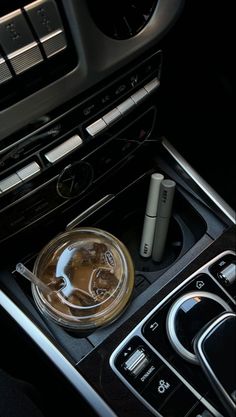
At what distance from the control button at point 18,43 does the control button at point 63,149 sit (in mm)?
106

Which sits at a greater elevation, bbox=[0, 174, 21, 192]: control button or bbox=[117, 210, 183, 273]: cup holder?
bbox=[0, 174, 21, 192]: control button

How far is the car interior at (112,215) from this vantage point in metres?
0.47

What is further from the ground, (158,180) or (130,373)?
(158,180)

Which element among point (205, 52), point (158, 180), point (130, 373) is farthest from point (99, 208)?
point (205, 52)

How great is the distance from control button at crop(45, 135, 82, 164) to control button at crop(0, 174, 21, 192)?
4cm

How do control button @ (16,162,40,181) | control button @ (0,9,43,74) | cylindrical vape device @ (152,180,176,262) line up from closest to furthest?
1. control button @ (0,9,43,74)
2. control button @ (16,162,40,181)
3. cylindrical vape device @ (152,180,176,262)

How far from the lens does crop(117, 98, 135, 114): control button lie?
22.1 inches

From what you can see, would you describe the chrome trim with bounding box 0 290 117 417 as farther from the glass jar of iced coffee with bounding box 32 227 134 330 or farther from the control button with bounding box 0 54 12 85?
the control button with bounding box 0 54 12 85

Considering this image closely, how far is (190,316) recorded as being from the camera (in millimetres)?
597

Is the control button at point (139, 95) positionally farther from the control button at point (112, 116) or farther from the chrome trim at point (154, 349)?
the chrome trim at point (154, 349)

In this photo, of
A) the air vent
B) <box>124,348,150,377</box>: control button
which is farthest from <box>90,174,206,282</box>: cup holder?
the air vent

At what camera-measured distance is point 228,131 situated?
1004 millimetres

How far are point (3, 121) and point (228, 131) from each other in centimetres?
65

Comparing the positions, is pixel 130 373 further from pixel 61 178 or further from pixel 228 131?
pixel 228 131
